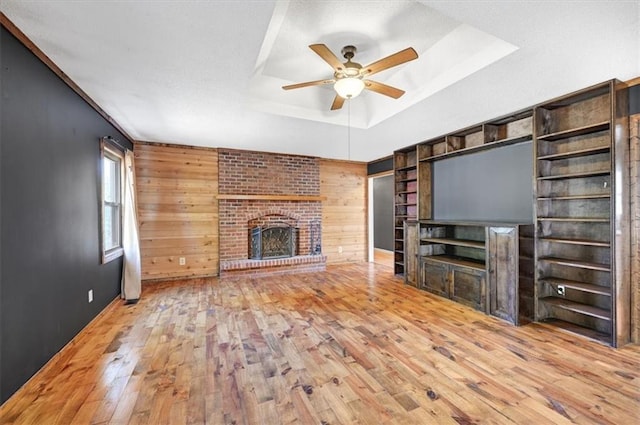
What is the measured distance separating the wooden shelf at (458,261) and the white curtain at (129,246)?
4.17 metres

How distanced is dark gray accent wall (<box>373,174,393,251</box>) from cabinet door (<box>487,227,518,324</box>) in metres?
4.76

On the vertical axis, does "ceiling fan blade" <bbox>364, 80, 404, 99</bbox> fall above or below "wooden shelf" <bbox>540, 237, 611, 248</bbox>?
above

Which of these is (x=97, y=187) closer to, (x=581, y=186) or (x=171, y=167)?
(x=171, y=167)

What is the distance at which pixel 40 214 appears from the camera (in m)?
2.14

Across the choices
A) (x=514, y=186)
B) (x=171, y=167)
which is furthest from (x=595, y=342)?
(x=171, y=167)

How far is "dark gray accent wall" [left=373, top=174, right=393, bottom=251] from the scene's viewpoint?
8078mm

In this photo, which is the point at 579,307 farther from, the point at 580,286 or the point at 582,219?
the point at 582,219

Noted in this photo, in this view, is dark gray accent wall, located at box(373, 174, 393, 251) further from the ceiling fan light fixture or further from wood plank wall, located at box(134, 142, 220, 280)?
the ceiling fan light fixture

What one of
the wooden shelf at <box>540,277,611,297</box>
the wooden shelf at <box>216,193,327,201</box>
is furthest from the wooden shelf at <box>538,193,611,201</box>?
the wooden shelf at <box>216,193,327,201</box>

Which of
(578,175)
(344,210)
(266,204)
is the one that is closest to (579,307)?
(578,175)

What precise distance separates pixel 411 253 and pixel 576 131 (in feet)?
8.26

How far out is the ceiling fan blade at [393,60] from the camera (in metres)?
2.07

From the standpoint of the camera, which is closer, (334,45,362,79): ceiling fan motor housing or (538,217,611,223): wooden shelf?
(334,45,362,79): ceiling fan motor housing

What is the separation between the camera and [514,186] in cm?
351
